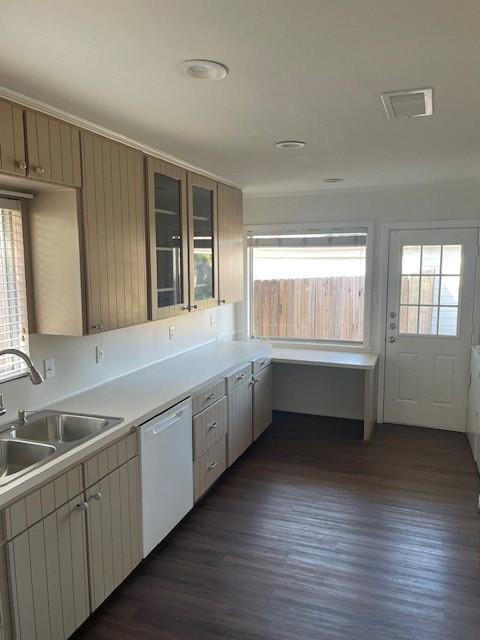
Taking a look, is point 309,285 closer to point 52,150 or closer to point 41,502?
point 52,150

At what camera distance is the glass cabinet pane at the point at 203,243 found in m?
3.63

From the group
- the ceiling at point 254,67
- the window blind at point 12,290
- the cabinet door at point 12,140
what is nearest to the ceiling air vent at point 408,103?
the ceiling at point 254,67

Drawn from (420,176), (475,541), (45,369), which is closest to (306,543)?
(475,541)

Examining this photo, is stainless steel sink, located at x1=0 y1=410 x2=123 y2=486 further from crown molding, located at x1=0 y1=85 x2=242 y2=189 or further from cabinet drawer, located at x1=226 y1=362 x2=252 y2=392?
crown molding, located at x1=0 y1=85 x2=242 y2=189

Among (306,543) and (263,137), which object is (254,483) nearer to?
(306,543)

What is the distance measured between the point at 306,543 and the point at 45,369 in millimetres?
1819

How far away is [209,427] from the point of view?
3.24 metres

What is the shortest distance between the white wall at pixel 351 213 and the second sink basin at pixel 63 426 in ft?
9.98

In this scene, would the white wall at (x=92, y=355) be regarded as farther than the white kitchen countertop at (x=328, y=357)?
No

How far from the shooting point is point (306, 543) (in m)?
2.85

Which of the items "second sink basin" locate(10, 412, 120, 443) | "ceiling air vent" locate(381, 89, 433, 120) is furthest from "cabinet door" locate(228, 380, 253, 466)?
"ceiling air vent" locate(381, 89, 433, 120)

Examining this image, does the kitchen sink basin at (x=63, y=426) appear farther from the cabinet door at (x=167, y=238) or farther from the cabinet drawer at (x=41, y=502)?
the cabinet door at (x=167, y=238)

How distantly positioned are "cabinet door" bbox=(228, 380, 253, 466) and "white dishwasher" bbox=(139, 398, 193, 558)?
679 mm

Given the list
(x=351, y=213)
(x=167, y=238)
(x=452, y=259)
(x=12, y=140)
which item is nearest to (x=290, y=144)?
(x=167, y=238)
